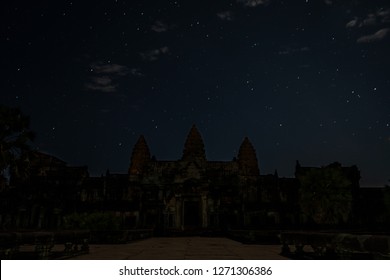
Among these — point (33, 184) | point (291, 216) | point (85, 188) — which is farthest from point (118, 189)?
point (291, 216)

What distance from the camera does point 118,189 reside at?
5116cm

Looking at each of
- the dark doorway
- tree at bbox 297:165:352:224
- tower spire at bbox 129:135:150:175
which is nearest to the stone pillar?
the dark doorway

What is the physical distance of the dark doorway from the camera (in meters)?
45.9

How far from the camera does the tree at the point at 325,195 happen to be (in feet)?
123

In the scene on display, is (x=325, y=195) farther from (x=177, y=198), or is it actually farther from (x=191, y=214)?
(x=177, y=198)

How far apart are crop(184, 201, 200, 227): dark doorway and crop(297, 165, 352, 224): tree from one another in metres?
13.5

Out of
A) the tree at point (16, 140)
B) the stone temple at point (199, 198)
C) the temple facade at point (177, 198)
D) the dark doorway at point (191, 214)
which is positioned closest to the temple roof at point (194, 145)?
the temple facade at point (177, 198)

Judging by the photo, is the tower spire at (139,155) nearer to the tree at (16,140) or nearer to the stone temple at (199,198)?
the stone temple at (199,198)

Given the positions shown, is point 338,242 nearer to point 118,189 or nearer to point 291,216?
point 291,216

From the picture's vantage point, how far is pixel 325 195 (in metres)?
37.8

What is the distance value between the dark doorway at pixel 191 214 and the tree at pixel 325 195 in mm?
13497
